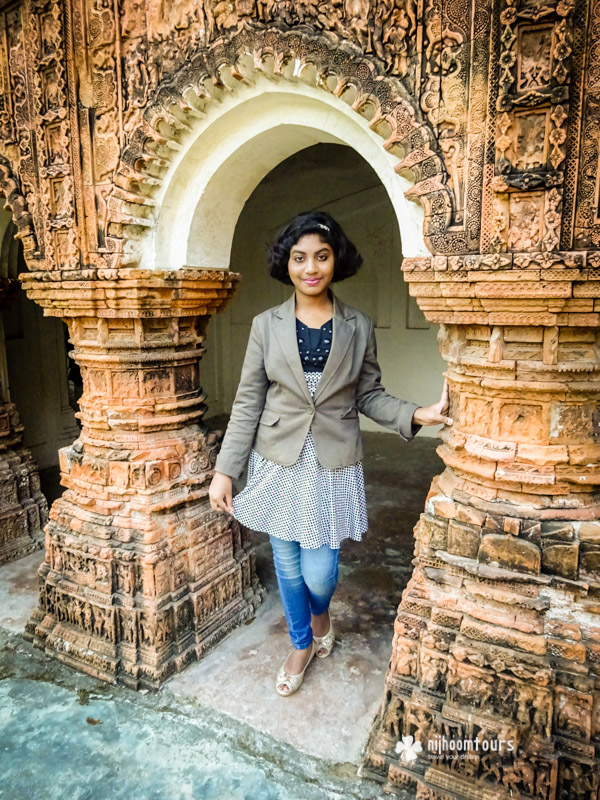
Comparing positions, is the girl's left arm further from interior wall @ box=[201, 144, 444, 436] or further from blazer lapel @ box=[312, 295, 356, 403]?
interior wall @ box=[201, 144, 444, 436]

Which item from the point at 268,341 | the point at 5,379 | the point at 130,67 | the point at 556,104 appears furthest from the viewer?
the point at 5,379

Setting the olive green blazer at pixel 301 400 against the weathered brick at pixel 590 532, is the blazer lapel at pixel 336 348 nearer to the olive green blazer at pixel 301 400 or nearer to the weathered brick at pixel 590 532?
the olive green blazer at pixel 301 400

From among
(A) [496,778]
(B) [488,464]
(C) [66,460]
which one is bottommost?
(A) [496,778]

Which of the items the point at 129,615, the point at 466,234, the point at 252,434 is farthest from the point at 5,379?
the point at 466,234

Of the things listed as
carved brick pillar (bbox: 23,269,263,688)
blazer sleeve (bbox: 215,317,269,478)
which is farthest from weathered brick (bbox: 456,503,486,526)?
carved brick pillar (bbox: 23,269,263,688)

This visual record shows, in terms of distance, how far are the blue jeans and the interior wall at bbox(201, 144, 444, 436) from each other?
16.8ft

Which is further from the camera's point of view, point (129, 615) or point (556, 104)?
point (129, 615)

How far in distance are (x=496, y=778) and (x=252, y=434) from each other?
171 centimetres

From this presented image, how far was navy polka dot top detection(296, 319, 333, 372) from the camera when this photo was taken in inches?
100

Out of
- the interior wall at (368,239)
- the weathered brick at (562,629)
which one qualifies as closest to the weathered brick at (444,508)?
the weathered brick at (562,629)

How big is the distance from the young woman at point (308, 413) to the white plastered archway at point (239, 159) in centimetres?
36

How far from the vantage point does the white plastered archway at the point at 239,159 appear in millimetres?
2477

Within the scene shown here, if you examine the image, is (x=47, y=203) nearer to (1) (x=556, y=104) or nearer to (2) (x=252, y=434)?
(2) (x=252, y=434)

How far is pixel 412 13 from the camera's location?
7.20ft
